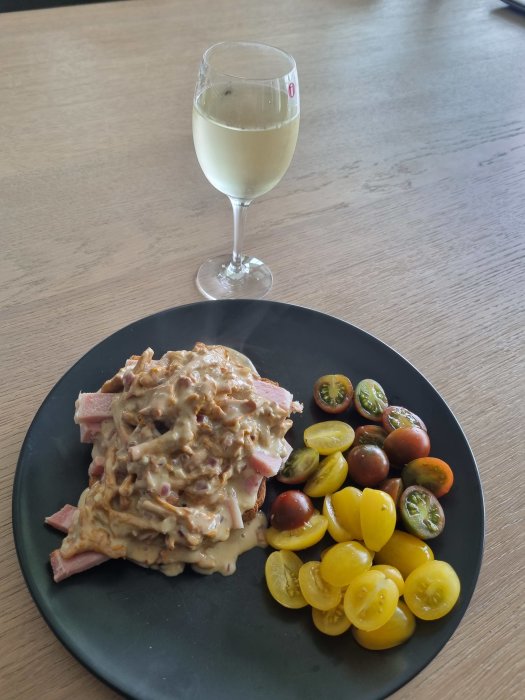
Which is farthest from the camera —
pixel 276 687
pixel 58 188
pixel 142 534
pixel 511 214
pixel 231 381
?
pixel 511 214

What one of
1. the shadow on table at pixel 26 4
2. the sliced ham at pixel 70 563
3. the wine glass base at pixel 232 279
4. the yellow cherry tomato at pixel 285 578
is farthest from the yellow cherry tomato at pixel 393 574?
the shadow on table at pixel 26 4

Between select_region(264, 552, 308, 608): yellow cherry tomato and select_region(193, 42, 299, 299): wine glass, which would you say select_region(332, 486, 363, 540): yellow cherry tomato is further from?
select_region(193, 42, 299, 299): wine glass

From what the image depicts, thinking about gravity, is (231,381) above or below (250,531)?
above

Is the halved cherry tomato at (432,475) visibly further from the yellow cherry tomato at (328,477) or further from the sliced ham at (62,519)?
the sliced ham at (62,519)

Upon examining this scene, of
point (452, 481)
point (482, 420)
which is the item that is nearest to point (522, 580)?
point (452, 481)

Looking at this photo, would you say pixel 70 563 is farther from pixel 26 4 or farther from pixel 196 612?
pixel 26 4

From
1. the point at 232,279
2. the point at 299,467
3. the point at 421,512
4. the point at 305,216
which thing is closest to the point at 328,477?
the point at 299,467

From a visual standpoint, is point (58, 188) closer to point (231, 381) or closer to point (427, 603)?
point (231, 381)
